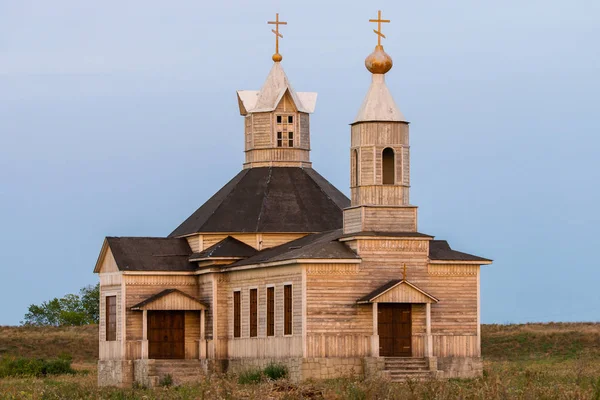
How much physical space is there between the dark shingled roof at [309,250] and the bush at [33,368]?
1379 cm

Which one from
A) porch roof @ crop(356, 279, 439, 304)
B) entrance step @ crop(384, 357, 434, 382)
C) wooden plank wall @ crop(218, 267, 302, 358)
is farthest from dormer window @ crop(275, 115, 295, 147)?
entrance step @ crop(384, 357, 434, 382)

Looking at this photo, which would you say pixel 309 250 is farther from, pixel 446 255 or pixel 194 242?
pixel 194 242

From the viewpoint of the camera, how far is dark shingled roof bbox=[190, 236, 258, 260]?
161 feet

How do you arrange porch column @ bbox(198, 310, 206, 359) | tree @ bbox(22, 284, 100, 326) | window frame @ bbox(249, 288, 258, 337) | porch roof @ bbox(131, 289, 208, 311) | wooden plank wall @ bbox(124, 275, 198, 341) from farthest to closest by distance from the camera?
tree @ bbox(22, 284, 100, 326) < porch column @ bbox(198, 310, 206, 359) < wooden plank wall @ bbox(124, 275, 198, 341) < porch roof @ bbox(131, 289, 208, 311) < window frame @ bbox(249, 288, 258, 337)

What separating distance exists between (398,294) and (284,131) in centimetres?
1239

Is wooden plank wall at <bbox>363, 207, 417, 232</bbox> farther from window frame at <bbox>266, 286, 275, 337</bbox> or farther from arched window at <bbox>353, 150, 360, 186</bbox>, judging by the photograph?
window frame at <bbox>266, 286, 275, 337</bbox>

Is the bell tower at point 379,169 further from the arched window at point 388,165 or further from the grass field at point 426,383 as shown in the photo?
the grass field at point 426,383

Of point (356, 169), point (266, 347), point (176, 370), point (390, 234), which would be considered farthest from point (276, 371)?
point (356, 169)

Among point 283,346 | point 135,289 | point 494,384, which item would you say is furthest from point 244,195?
point 494,384

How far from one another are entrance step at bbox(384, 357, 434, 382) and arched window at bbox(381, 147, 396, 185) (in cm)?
563

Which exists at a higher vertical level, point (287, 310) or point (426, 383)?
point (287, 310)

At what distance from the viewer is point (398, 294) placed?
142 ft

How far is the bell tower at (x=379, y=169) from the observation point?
1745 inches

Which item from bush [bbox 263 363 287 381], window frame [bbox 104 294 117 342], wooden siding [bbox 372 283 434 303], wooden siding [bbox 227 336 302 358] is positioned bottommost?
bush [bbox 263 363 287 381]
